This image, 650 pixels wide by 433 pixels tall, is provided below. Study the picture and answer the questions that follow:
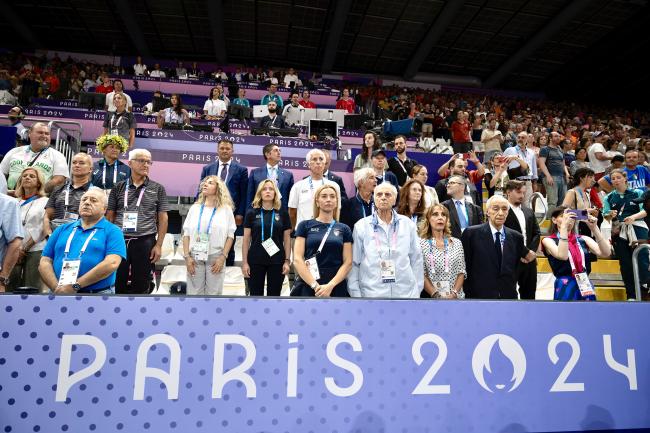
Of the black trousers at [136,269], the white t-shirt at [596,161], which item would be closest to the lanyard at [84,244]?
the black trousers at [136,269]

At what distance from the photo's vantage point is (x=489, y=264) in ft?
10.8

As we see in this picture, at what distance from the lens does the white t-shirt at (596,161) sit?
8242 mm

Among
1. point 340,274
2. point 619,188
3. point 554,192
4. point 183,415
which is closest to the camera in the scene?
point 183,415

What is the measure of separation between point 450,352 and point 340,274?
99 cm

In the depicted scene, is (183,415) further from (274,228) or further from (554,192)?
(554,192)

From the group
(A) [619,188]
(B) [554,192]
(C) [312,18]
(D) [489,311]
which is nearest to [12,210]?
(D) [489,311]

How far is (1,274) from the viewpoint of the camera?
294 centimetres

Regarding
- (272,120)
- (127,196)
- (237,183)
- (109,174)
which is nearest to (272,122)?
(272,120)

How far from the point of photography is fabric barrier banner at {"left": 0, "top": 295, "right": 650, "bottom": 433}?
6.03 ft

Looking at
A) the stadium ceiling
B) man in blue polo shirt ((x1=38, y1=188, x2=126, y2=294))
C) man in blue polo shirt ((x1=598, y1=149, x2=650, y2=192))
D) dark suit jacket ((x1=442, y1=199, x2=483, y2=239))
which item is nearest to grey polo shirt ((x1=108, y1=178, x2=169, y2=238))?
man in blue polo shirt ((x1=38, y1=188, x2=126, y2=294))

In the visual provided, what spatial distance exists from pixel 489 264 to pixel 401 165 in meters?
2.66

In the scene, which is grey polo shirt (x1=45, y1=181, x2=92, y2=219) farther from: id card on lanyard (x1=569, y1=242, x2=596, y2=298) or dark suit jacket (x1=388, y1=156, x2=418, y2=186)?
id card on lanyard (x1=569, y1=242, x2=596, y2=298)

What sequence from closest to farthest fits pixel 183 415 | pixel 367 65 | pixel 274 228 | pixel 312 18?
1. pixel 183 415
2. pixel 274 228
3. pixel 312 18
4. pixel 367 65

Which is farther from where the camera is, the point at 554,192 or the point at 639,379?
the point at 554,192
